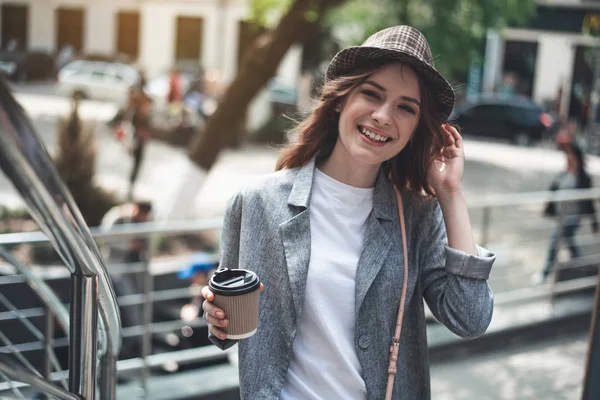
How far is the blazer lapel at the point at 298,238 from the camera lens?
1.96 meters

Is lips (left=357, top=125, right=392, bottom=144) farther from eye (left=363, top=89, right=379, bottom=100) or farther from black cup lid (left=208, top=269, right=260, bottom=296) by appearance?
black cup lid (left=208, top=269, right=260, bottom=296)

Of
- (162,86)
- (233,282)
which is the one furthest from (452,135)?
(162,86)

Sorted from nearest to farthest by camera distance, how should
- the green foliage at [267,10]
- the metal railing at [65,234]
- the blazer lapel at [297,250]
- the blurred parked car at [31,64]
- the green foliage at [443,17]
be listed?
the metal railing at [65,234] < the blazer lapel at [297,250] < the green foliage at [443,17] < the green foliage at [267,10] < the blurred parked car at [31,64]

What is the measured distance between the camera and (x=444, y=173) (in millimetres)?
2150

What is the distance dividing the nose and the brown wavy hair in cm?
10

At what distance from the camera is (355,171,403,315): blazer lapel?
197 cm

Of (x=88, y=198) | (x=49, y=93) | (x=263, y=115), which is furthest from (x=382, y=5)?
(x=49, y=93)

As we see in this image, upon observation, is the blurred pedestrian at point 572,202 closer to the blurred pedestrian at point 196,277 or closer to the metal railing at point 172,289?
the metal railing at point 172,289

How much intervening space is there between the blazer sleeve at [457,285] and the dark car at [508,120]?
74.3ft

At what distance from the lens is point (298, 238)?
201cm

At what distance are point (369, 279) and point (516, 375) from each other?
12.8 feet

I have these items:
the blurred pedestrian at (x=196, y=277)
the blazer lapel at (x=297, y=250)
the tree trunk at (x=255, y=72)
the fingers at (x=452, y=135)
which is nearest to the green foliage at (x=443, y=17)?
the tree trunk at (x=255, y=72)

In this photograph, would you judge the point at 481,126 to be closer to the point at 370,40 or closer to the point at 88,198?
the point at 88,198

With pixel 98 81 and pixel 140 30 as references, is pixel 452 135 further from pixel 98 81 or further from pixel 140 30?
pixel 140 30
